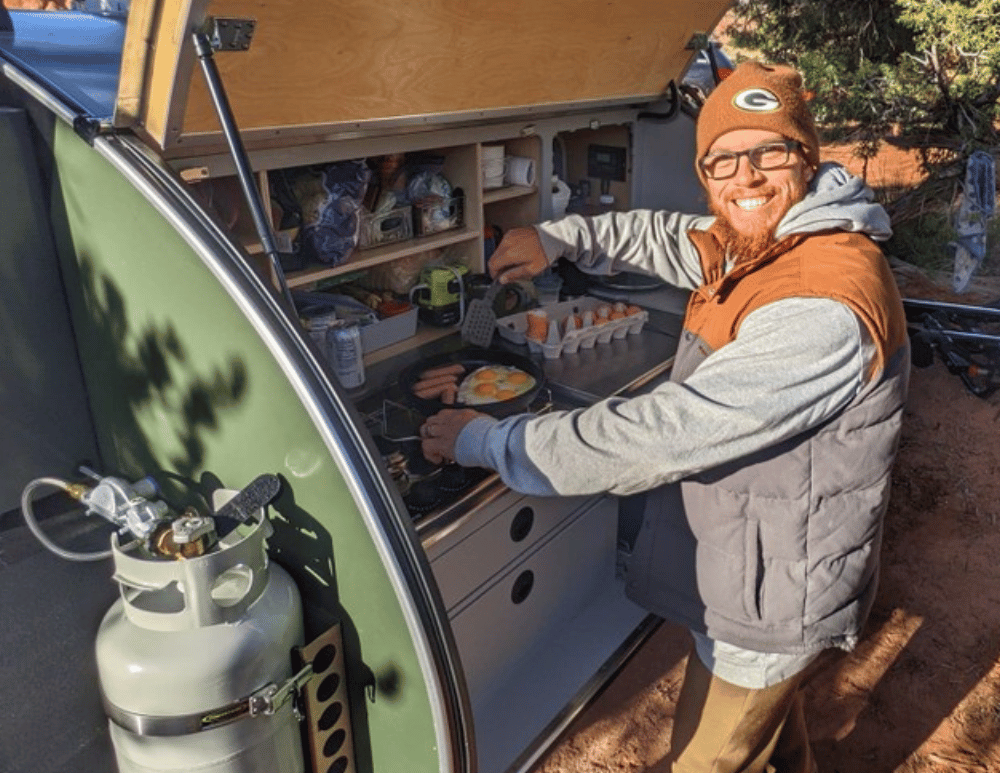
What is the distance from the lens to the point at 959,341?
15.5 feet

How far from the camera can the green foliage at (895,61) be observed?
578 centimetres

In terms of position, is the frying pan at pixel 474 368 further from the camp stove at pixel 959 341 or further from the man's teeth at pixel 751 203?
the camp stove at pixel 959 341

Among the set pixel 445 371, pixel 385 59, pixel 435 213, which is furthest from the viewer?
pixel 435 213

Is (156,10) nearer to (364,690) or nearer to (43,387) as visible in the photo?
(43,387)

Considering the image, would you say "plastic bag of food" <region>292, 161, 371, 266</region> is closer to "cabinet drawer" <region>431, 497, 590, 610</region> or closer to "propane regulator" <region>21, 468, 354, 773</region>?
"cabinet drawer" <region>431, 497, 590, 610</region>

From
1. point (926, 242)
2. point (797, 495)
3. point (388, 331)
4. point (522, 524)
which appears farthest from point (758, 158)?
point (926, 242)

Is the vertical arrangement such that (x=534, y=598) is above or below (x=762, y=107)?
below

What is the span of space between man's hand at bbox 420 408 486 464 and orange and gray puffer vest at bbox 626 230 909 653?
51 centimetres

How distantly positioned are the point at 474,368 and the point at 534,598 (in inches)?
28.8

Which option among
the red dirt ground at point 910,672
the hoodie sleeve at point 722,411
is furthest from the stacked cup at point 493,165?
the red dirt ground at point 910,672

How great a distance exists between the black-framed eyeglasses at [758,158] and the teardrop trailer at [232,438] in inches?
29.7

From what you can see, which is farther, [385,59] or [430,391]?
[430,391]

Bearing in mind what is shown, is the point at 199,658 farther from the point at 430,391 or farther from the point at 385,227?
the point at 385,227

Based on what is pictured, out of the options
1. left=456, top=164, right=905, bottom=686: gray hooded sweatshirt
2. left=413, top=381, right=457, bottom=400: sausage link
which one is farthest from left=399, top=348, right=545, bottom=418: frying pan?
left=456, top=164, right=905, bottom=686: gray hooded sweatshirt
